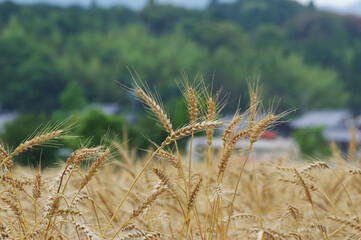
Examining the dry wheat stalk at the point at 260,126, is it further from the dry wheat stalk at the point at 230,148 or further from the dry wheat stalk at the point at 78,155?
the dry wheat stalk at the point at 78,155

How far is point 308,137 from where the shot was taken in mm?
43562

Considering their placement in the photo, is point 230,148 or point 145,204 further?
point 230,148

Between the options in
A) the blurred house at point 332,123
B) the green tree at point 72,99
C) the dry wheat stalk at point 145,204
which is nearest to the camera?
the dry wheat stalk at point 145,204

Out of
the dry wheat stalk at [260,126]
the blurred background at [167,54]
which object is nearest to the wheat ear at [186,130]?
the dry wheat stalk at [260,126]

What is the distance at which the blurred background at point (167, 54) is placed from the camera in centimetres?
7288

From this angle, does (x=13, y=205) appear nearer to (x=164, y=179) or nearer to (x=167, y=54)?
(x=164, y=179)

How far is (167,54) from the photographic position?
290 feet

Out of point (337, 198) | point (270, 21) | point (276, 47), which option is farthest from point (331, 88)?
point (337, 198)

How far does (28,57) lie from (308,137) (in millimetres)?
48405

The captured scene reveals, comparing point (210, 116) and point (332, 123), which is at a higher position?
point (210, 116)

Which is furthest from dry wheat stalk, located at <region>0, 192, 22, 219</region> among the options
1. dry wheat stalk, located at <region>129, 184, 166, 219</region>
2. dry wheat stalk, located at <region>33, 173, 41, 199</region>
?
dry wheat stalk, located at <region>129, 184, 166, 219</region>

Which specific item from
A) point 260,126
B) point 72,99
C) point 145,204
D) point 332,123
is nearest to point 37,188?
point 145,204

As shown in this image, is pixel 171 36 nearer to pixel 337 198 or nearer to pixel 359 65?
pixel 359 65

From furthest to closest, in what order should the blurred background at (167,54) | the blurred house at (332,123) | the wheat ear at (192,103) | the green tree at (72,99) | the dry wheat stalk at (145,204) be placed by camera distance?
the blurred background at (167,54), the green tree at (72,99), the blurred house at (332,123), the wheat ear at (192,103), the dry wheat stalk at (145,204)
